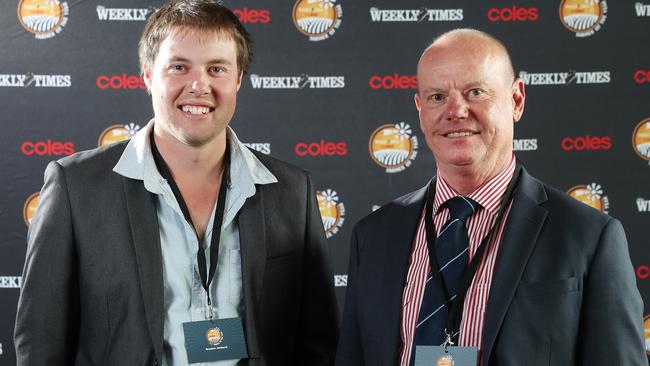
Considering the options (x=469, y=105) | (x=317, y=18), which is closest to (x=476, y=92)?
(x=469, y=105)

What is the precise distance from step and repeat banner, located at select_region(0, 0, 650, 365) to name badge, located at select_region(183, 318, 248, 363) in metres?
2.25

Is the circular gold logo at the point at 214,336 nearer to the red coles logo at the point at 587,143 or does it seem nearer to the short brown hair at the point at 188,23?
the short brown hair at the point at 188,23

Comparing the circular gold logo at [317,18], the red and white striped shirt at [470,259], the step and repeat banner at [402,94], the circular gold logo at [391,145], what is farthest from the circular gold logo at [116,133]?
the red and white striped shirt at [470,259]

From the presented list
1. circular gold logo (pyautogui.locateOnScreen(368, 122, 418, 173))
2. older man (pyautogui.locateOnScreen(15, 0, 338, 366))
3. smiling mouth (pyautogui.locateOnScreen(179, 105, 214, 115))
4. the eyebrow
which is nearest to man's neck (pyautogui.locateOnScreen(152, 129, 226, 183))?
older man (pyautogui.locateOnScreen(15, 0, 338, 366))

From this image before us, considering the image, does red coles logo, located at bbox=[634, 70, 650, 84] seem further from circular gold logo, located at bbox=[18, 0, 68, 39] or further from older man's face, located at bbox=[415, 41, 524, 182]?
circular gold logo, located at bbox=[18, 0, 68, 39]

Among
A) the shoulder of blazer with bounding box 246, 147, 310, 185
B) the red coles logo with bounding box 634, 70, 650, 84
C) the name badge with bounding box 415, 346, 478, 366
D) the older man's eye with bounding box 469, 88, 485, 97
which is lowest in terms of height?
the name badge with bounding box 415, 346, 478, 366

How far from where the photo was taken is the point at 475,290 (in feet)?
5.82

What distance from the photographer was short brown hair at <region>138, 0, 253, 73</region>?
6.88ft

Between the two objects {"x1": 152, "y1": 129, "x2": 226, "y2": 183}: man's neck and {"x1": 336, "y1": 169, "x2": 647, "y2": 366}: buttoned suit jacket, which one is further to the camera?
{"x1": 152, "y1": 129, "x2": 226, "y2": 183}: man's neck

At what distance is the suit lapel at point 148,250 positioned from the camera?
6.36 feet

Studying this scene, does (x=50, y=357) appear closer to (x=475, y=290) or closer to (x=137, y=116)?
(x=475, y=290)

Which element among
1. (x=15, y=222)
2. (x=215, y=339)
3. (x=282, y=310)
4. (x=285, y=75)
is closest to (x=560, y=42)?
(x=285, y=75)

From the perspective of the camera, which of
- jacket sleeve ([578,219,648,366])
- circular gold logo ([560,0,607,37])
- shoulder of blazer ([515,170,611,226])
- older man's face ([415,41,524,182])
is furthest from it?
circular gold logo ([560,0,607,37])

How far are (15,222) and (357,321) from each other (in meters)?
2.88
